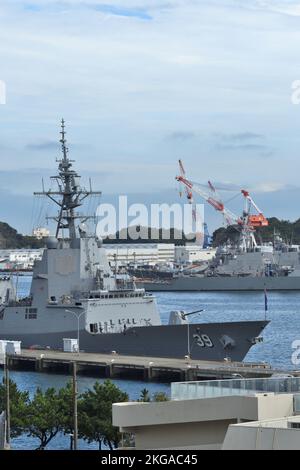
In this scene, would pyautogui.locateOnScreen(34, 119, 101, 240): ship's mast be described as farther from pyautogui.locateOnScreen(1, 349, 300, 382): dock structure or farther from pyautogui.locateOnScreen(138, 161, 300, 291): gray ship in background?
pyautogui.locateOnScreen(138, 161, 300, 291): gray ship in background

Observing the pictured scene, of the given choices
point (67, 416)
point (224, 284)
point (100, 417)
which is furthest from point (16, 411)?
point (224, 284)

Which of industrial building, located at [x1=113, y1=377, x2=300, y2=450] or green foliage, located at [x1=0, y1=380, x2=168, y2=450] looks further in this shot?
green foliage, located at [x1=0, y1=380, x2=168, y2=450]

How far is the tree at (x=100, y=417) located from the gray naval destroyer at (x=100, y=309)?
1499cm

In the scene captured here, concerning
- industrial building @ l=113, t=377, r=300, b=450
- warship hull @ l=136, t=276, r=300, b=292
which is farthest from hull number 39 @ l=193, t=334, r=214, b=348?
warship hull @ l=136, t=276, r=300, b=292

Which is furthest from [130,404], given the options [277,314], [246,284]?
[246,284]

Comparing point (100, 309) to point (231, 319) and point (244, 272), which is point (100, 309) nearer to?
point (231, 319)

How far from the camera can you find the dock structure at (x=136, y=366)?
37.7 m

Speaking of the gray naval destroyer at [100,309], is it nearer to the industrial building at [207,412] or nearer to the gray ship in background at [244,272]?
the industrial building at [207,412]

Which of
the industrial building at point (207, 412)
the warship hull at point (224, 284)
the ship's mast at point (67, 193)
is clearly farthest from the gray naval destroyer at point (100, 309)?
the warship hull at point (224, 284)

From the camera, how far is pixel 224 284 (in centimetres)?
12056

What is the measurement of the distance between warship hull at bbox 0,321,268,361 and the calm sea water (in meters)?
1.82

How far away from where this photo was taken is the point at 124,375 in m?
40.5

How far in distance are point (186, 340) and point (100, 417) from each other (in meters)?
17.0

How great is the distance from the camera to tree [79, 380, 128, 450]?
26.0 m
